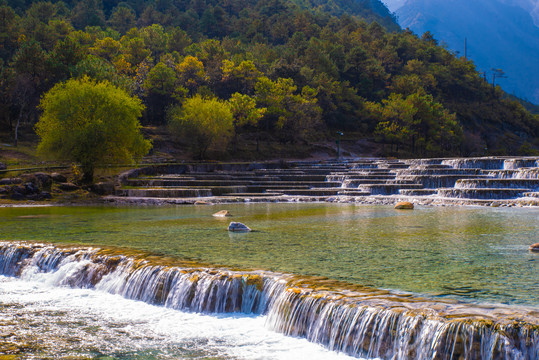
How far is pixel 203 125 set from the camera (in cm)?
6181

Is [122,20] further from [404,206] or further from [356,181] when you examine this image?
[404,206]

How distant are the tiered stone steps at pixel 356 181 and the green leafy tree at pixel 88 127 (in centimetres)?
318

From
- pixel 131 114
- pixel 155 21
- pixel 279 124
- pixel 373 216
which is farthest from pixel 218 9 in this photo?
pixel 373 216

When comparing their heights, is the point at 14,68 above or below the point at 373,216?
above

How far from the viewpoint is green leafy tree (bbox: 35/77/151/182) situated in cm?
3884

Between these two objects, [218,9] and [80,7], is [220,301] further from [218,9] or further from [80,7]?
[218,9]

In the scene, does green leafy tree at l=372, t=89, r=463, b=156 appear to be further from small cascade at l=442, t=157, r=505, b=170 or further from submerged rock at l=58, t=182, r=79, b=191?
submerged rock at l=58, t=182, r=79, b=191

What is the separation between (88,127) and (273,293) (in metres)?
31.5

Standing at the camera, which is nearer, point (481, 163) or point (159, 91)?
point (481, 163)

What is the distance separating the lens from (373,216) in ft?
85.5

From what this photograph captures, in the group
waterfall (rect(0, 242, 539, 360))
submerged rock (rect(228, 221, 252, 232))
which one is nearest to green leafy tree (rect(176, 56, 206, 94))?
submerged rock (rect(228, 221, 252, 232))

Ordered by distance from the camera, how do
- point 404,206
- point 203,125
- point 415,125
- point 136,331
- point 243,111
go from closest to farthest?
point 136,331 < point 404,206 < point 203,125 < point 243,111 < point 415,125

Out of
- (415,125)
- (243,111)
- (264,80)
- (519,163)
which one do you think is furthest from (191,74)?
(519,163)

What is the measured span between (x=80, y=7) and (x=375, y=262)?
147 meters
